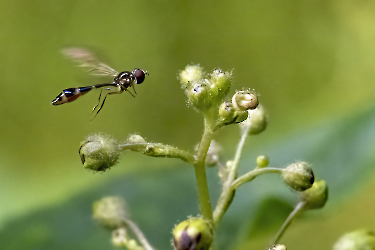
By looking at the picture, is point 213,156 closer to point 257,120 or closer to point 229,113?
point 257,120

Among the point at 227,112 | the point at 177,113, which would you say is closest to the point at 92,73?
the point at 227,112

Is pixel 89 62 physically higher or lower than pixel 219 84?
higher

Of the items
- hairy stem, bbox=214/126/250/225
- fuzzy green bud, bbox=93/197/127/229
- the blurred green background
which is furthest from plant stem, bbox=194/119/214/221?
the blurred green background

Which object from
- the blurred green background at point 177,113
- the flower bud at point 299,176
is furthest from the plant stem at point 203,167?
the blurred green background at point 177,113

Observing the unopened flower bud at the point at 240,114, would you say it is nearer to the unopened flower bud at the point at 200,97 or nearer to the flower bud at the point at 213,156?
the unopened flower bud at the point at 200,97

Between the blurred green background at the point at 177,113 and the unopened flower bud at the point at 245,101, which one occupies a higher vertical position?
the blurred green background at the point at 177,113

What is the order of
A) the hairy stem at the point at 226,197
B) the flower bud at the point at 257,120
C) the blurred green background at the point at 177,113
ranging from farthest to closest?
the blurred green background at the point at 177,113, the flower bud at the point at 257,120, the hairy stem at the point at 226,197
